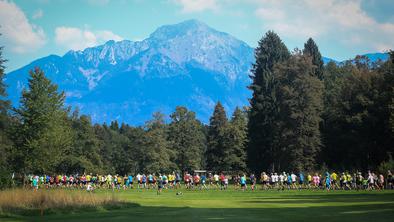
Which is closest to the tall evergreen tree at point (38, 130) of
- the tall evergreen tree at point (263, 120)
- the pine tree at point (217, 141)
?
the tall evergreen tree at point (263, 120)

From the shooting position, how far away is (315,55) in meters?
92.9

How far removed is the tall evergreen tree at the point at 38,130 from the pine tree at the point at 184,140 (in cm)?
5518

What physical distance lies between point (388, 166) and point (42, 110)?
3786cm

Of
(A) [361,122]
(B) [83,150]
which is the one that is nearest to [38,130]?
(A) [361,122]

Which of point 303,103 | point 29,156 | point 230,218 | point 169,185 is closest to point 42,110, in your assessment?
point 29,156

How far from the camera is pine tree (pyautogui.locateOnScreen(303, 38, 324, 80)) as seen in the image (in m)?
88.4

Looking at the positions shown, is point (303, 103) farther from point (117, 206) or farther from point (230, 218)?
point (230, 218)

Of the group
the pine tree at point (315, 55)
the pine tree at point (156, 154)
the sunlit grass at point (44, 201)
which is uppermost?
the pine tree at point (315, 55)

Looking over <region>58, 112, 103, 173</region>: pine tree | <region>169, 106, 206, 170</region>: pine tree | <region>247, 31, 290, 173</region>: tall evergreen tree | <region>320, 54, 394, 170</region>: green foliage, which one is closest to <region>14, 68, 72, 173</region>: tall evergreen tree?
<region>247, 31, 290, 173</region>: tall evergreen tree

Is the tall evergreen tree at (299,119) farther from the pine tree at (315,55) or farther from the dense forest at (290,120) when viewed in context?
the pine tree at (315,55)

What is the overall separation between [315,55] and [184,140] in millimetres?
37517

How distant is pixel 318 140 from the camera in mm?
66000

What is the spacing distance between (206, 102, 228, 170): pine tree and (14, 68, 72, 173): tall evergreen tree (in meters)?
40.1

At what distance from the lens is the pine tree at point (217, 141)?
315 feet
